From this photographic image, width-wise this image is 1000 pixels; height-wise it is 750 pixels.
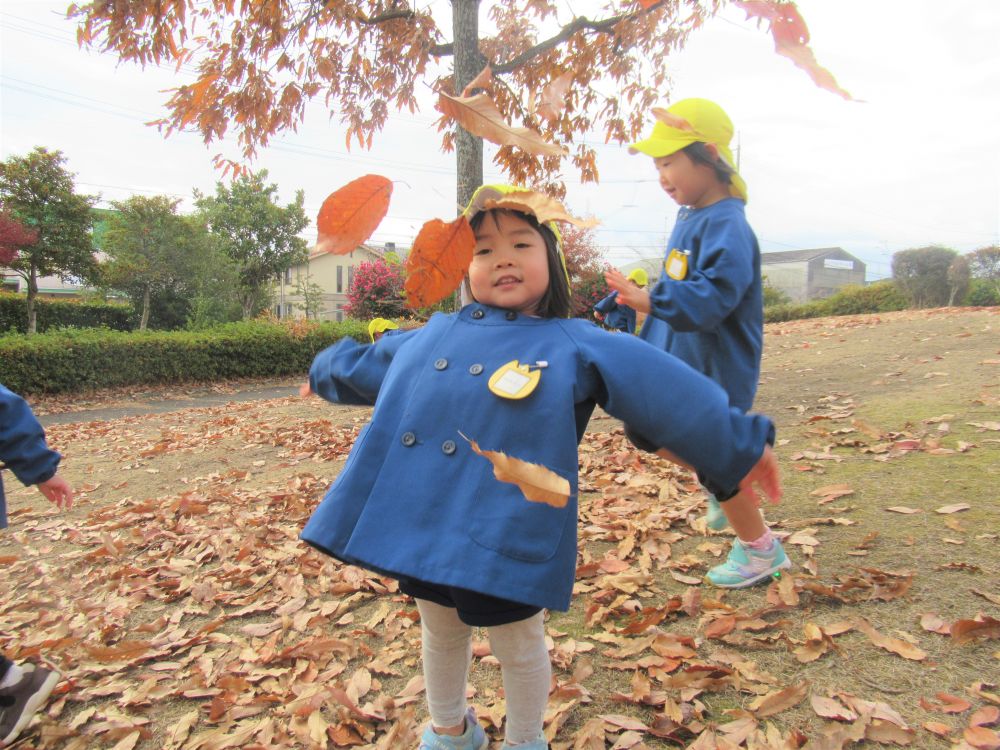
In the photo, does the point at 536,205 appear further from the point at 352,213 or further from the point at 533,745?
the point at 533,745

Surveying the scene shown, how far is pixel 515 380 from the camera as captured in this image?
4.81 ft

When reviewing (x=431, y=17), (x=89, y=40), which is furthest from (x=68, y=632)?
(x=431, y=17)

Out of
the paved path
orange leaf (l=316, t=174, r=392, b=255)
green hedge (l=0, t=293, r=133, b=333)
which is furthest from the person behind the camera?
green hedge (l=0, t=293, r=133, b=333)

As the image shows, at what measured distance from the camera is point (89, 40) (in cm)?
379

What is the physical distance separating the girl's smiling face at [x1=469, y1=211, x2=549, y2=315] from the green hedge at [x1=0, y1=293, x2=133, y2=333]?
63.6 ft

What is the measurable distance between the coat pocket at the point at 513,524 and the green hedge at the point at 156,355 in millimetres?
14664

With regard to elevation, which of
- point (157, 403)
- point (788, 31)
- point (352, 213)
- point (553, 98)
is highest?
point (788, 31)

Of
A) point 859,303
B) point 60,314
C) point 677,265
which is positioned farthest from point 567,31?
point 60,314

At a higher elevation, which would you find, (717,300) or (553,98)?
(553,98)

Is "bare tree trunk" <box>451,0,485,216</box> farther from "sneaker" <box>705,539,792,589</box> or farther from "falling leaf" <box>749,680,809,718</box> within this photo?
"falling leaf" <box>749,680,809,718</box>

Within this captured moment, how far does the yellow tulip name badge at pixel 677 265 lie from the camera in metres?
2.29

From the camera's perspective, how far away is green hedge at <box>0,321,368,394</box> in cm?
1315

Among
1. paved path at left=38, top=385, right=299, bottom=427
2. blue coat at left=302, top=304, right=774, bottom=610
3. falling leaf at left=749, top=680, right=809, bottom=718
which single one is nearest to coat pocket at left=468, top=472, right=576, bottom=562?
blue coat at left=302, top=304, right=774, bottom=610

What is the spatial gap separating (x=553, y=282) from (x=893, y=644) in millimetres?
1612
